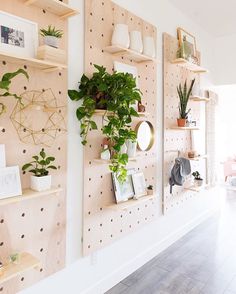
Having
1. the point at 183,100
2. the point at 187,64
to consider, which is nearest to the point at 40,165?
the point at 183,100

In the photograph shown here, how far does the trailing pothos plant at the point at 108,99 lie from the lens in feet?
5.99

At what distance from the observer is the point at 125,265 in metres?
2.43

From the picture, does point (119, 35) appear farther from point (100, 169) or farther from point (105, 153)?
point (100, 169)

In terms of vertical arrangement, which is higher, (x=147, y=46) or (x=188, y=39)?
(x=188, y=39)

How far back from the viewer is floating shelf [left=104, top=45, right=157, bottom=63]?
2066mm

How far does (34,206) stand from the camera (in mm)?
1656

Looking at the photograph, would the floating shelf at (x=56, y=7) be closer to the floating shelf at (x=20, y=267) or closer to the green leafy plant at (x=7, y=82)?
the green leafy plant at (x=7, y=82)

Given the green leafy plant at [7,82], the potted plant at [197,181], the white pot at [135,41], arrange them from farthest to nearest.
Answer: the potted plant at [197,181] → the white pot at [135,41] → the green leafy plant at [7,82]

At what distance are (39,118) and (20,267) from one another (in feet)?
2.82

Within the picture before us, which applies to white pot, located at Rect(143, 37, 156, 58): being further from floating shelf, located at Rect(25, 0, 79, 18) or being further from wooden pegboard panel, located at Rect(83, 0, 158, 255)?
floating shelf, located at Rect(25, 0, 79, 18)

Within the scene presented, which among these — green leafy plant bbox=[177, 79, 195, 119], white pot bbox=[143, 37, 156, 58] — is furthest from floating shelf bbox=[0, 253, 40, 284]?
green leafy plant bbox=[177, 79, 195, 119]

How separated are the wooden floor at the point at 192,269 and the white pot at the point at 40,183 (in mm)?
1219

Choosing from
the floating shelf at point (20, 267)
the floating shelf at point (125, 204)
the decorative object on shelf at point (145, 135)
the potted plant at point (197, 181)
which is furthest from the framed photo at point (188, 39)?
the floating shelf at point (20, 267)

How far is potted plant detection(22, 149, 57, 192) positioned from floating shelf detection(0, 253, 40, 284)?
404 mm
